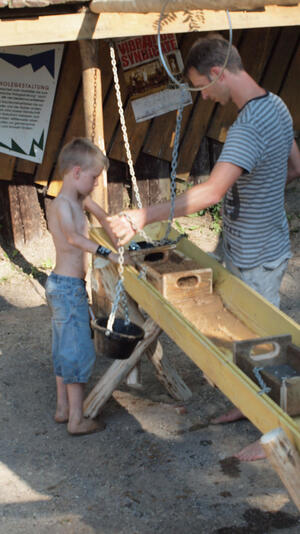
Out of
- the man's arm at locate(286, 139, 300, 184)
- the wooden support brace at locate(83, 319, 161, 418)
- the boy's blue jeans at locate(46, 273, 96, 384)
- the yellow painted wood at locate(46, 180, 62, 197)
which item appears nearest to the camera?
the man's arm at locate(286, 139, 300, 184)

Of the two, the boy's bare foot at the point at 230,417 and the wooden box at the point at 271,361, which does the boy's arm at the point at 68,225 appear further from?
the boy's bare foot at the point at 230,417

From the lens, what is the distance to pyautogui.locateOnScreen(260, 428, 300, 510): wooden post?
2301mm

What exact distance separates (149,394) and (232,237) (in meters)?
1.72

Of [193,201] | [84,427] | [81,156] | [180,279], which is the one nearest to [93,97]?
[81,156]

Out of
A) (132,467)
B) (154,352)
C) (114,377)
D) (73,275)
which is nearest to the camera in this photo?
(132,467)

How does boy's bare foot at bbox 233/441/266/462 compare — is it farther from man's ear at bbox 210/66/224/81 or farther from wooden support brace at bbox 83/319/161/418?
man's ear at bbox 210/66/224/81

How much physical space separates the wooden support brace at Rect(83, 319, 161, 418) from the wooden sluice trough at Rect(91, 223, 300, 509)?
38 cm

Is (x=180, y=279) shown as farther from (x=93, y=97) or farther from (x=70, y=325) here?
(x=93, y=97)

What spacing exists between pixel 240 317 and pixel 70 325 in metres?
1.10

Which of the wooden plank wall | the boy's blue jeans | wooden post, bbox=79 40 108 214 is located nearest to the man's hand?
the boy's blue jeans

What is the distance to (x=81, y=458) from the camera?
393 centimetres

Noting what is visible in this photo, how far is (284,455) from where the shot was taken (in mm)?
2309

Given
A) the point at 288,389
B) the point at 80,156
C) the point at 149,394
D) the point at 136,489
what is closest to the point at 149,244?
the point at 80,156

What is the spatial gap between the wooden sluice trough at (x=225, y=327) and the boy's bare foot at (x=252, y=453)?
0.79m
